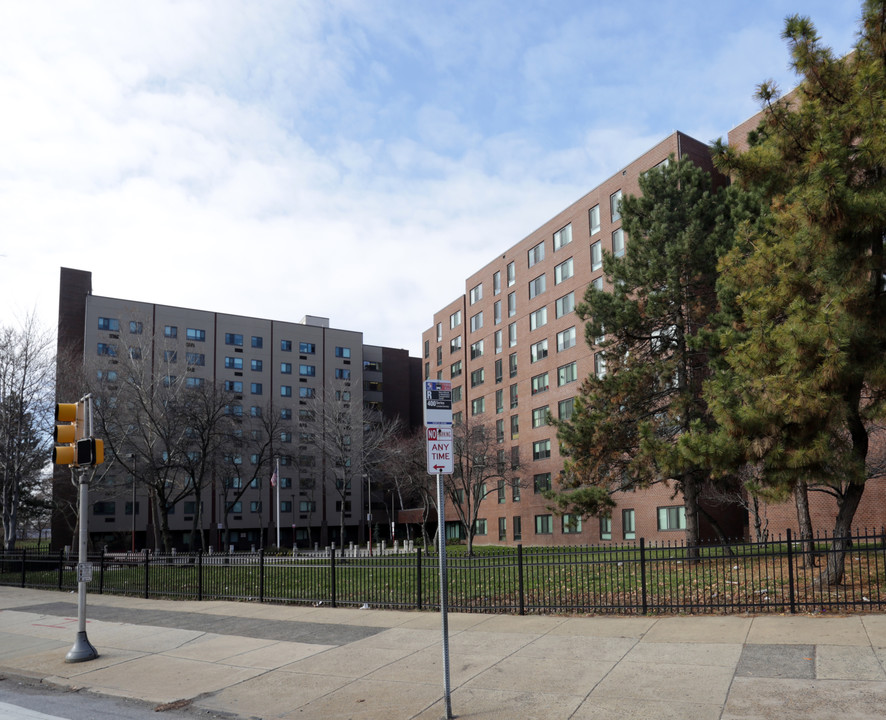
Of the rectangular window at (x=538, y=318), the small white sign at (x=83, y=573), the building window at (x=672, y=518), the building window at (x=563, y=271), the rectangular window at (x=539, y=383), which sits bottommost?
the building window at (x=672, y=518)

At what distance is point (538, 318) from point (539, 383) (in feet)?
17.4

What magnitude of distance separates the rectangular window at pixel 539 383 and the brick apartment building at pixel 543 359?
0.08 metres

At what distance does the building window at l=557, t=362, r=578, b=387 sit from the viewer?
177 ft

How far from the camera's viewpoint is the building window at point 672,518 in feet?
142

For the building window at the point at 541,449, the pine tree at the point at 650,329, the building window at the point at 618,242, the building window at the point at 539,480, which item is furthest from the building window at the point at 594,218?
the pine tree at the point at 650,329

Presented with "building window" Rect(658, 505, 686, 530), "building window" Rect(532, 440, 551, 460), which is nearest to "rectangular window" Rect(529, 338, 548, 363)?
"building window" Rect(532, 440, 551, 460)

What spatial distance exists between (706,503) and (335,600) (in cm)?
3211

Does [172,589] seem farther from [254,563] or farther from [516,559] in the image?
[516,559]

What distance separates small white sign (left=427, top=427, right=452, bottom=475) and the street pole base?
7222 mm

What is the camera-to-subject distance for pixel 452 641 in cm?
1131

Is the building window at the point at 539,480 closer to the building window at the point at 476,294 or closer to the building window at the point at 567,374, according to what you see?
the building window at the point at 567,374

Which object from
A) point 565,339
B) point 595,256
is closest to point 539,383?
point 565,339

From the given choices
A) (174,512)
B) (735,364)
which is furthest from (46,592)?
(174,512)

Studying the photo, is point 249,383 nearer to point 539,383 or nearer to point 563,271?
point 539,383
